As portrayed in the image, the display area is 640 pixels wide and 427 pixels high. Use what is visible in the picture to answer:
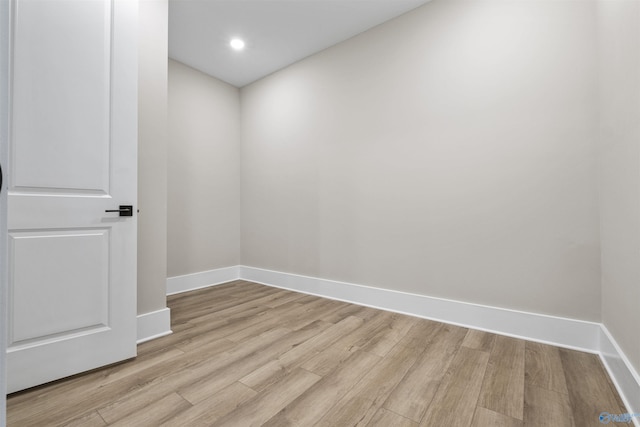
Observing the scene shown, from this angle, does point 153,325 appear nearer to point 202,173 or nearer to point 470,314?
point 202,173

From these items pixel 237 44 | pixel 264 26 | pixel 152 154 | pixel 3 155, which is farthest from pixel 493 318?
pixel 237 44

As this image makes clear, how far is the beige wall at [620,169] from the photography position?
4.25 feet

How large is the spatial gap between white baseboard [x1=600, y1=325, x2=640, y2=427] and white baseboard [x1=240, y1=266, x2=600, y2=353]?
0.14m

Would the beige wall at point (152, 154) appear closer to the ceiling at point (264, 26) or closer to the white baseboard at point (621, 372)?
the ceiling at point (264, 26)

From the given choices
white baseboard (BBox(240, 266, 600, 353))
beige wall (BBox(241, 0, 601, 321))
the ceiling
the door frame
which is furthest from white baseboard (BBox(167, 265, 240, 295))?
the door frame

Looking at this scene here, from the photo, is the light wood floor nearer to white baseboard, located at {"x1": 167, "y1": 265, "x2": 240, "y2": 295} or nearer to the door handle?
the door handle

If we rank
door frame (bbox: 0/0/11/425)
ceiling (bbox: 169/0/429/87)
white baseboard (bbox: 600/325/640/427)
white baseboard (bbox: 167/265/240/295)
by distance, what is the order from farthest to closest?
white baseboard (bbox: 167/265/240/295) → ceiling (bbox: 169/0/429/87) → white baseboard (bbox: 600/325/640/427) → door frame (bbox: 0/0/11/425)

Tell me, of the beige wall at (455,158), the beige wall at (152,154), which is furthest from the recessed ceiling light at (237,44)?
the beige wall at (152,154)

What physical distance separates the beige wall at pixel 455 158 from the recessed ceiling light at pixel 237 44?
25.9 inches

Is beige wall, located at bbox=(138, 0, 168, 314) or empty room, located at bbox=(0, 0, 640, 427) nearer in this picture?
empty room, located at bbox=(0, 0, 640, 427)

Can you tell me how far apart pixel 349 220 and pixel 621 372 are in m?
2.09

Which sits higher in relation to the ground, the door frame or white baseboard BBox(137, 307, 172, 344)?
the door frame

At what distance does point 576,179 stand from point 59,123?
3221 millimetres

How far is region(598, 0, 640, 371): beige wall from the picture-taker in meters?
1.30
